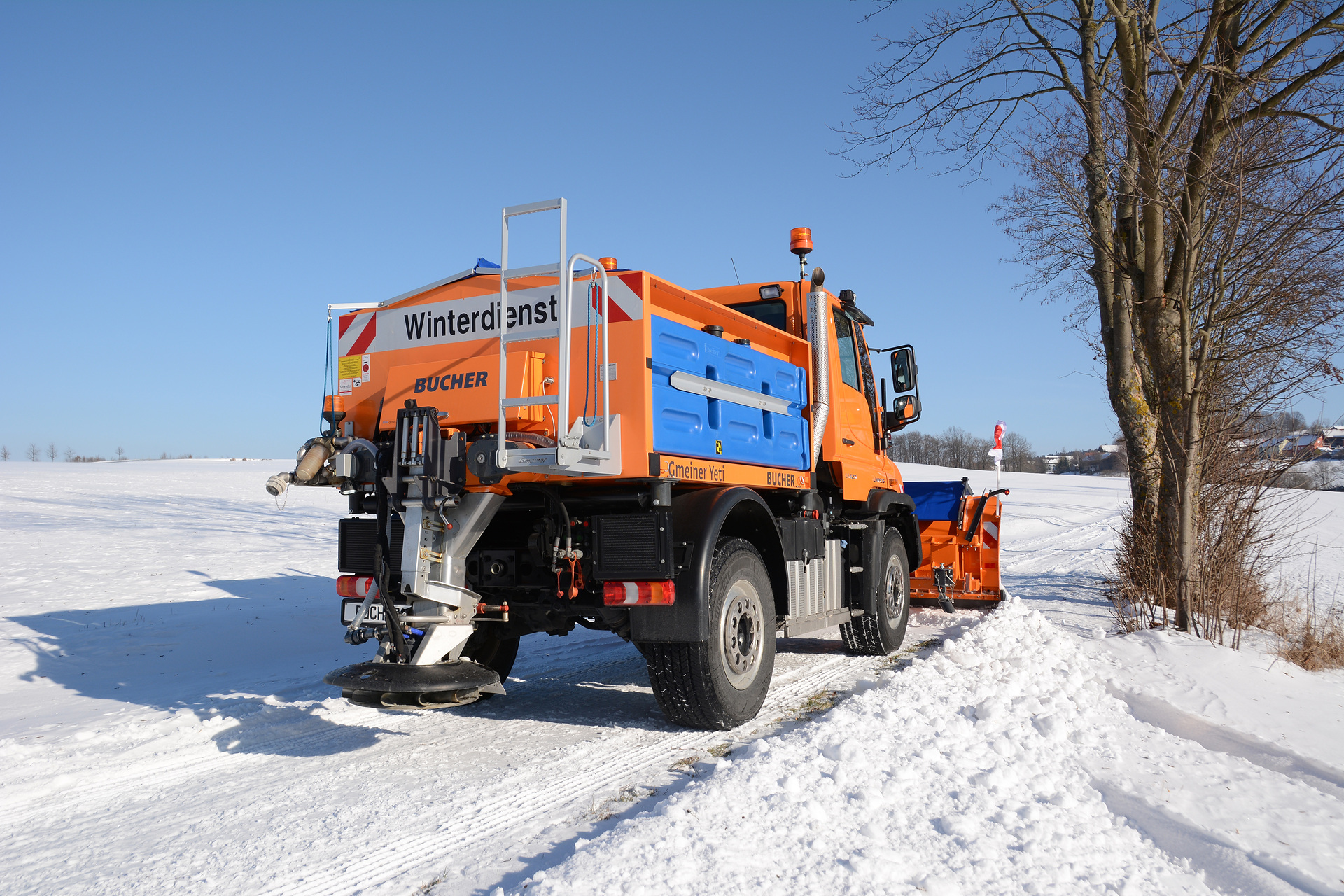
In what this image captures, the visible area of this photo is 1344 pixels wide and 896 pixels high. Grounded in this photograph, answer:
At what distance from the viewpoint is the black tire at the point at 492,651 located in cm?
609

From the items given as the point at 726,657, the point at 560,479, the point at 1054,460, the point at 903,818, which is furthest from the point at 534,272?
the point at 1054,460

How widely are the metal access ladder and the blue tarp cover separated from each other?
606cm

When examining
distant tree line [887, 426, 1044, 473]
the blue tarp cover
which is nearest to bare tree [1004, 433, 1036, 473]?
distant tree line [887, 426, 1044, 473]

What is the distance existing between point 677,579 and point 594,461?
0.87 meters

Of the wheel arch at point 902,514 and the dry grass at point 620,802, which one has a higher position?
the wheel arch at point 902,514

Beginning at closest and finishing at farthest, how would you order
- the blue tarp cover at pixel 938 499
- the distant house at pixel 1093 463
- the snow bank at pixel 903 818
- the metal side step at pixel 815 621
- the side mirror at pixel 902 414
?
the snow bank at pixel 903 818 < the metal side step at pixel 815 621 < the side mirror at pixel 902 414 < the blue tarp cover at pixel 938 499 < the distant house at pixel 1093 463

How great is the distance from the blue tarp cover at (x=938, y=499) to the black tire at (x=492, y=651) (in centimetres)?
516

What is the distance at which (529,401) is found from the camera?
440 centimetres

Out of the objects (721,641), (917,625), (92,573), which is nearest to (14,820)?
(721,641)

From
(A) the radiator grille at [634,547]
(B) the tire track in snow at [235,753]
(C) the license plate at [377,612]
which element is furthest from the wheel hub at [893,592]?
(C) the license plate at [377,612]

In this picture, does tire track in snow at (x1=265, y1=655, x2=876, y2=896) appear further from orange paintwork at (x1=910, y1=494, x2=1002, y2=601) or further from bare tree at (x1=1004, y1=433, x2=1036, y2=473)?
bare tree at (x1=1004, y1=433, x2=1036, y2=473)

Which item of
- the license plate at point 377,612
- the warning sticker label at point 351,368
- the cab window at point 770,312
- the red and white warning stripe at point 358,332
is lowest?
the license plate at point 377,612

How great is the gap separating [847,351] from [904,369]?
91cm

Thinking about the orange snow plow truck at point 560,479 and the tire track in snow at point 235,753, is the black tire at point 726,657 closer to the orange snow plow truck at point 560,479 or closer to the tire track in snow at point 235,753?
the orange snow plow truck at point 560,479
